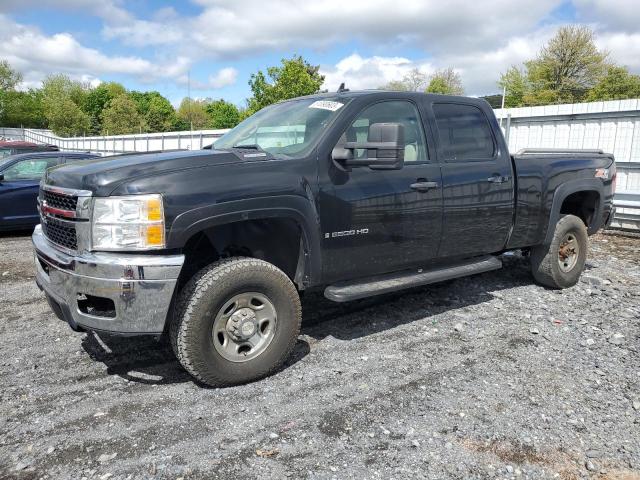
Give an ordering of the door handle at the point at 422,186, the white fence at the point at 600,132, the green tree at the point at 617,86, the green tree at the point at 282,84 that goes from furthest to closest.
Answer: the green tree at the point at 617,86 < the green tree at the point at 282,84 < the white fence at the point at 600,132 < the door handle at the point at 422,186

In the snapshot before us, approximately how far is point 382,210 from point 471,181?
3.57 ft

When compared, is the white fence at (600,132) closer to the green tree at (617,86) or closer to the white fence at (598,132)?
the white fence at (598,132)

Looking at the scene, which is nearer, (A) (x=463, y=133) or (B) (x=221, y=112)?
(A) (x=463, y=133)

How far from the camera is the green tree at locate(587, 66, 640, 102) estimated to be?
4041 centimetres

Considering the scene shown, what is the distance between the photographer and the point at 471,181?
4621 millimetres

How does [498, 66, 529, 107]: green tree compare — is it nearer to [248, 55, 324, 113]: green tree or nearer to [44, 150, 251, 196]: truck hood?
[248, 55, 324, 113]: green tree

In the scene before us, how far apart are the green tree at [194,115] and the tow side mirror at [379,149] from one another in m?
87.1

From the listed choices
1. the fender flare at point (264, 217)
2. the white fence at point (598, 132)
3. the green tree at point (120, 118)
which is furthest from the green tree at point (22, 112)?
the fender flare at point (264, 217)

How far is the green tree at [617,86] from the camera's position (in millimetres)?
40406

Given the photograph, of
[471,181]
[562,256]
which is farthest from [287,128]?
[562,256]

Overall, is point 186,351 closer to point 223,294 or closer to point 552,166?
point 223,294

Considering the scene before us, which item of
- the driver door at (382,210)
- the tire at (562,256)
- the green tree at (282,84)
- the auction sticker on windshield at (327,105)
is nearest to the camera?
the driver door at (382,210)

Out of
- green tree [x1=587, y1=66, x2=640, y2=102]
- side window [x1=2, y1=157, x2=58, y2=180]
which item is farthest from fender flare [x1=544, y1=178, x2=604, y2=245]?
green tree [x1=587, y1=66, x2=640, y2=102]

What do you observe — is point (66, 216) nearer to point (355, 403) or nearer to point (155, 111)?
point (355, 403)
